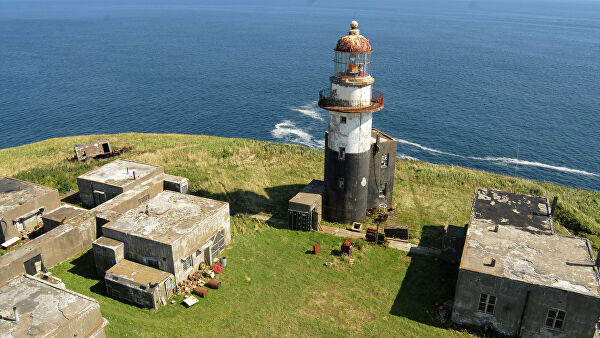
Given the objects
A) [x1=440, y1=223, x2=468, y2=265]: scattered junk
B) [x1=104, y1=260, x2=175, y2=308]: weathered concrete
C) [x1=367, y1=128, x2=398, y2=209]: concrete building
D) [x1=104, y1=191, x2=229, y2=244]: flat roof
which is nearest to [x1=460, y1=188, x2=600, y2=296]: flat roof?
[x1=440, y1=223, x2=468, y2=265]: scattered junk

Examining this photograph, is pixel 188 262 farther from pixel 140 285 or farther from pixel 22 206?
pixel 22 206

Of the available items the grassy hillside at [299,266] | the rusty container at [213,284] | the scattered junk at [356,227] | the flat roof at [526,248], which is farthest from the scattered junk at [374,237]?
the rusty container at [213,284]

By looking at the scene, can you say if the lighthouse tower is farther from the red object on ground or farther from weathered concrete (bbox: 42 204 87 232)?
weathered concrete (bbox: 42 204 87 232)

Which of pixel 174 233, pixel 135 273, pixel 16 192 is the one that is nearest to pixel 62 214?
pixel 16 192

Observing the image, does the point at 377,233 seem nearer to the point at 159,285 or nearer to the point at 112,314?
the point at 159,285

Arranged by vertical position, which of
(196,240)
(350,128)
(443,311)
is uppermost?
(350,128)

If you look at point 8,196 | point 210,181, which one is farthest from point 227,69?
point 8,196

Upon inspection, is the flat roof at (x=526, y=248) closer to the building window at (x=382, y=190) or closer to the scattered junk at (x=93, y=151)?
the building window at (x=382, y=190)
